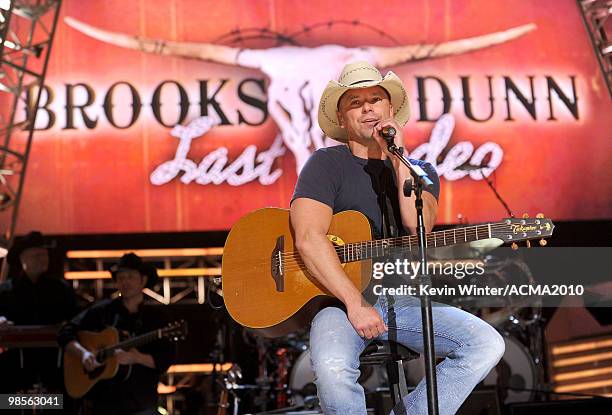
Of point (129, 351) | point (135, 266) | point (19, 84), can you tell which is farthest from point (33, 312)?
point (19, 84)

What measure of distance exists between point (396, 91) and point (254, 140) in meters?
5.83

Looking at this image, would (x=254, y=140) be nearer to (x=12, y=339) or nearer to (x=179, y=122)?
(x=179, y=122)

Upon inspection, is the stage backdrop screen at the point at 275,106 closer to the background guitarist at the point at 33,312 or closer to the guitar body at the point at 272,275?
the background guitarist at the point at 33,312

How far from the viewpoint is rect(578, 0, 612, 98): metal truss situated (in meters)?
9.81

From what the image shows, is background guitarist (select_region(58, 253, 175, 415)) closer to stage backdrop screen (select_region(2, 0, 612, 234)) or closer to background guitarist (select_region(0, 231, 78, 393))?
background guitarist (select_region(0, 231, 78, 393))

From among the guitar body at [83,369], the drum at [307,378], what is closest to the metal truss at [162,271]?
the drum at [307,378]

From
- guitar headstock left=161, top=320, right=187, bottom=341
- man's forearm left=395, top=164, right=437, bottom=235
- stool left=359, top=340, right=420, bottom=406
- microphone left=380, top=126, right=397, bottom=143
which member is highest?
microphone left=380, top=126, right=397, bottom=143

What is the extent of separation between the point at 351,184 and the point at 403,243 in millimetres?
384

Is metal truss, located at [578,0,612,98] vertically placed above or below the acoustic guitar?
above

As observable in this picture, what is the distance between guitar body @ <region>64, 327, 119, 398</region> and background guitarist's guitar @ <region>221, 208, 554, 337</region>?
9.72ft

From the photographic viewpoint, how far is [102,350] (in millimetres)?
6953

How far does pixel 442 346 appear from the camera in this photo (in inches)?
150

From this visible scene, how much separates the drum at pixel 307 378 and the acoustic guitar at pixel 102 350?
4.37 ft

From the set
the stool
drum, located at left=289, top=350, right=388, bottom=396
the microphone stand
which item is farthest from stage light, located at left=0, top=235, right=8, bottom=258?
the microphone stand
